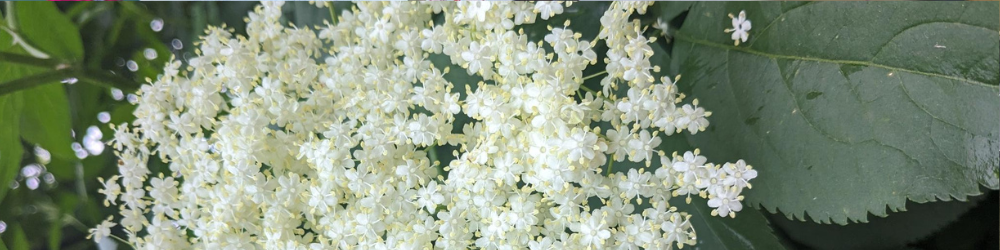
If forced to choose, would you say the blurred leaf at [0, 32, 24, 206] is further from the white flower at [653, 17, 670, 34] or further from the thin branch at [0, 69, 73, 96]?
the white flower at [653, 17, 670, 34]

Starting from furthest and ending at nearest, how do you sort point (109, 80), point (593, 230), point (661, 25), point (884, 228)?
point (109, 80)
point (661, 25)
point (884, 228)
point (593, 230)

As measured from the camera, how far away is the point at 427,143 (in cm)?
56

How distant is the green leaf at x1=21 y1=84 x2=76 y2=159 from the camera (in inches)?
31.5

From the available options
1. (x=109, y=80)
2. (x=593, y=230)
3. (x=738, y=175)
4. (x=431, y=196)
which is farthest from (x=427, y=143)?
(x=109, y=80)

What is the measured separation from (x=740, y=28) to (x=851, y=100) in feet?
0.46

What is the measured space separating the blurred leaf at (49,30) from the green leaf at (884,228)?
3.11 feet

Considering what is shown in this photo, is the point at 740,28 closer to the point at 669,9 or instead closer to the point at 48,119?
the point at 669,9

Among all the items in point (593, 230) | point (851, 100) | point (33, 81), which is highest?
point (33, 81)

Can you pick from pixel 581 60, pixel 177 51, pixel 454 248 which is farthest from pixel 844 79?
pixel 177 51

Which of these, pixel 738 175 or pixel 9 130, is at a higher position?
pixel 9 130

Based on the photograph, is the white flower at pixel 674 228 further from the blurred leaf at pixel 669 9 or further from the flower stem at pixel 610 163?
the blurred leaf at pixel 669 9

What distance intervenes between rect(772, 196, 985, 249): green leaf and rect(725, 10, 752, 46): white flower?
0.20m

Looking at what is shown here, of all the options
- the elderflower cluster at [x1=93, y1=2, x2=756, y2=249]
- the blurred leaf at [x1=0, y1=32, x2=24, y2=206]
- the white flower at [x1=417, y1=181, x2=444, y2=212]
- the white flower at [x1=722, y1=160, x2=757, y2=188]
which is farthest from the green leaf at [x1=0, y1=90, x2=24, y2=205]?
the white flower at [x1=722, y1=160, x2=757, y2=188]

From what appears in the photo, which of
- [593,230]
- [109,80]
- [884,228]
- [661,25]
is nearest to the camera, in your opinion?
[593,230]
